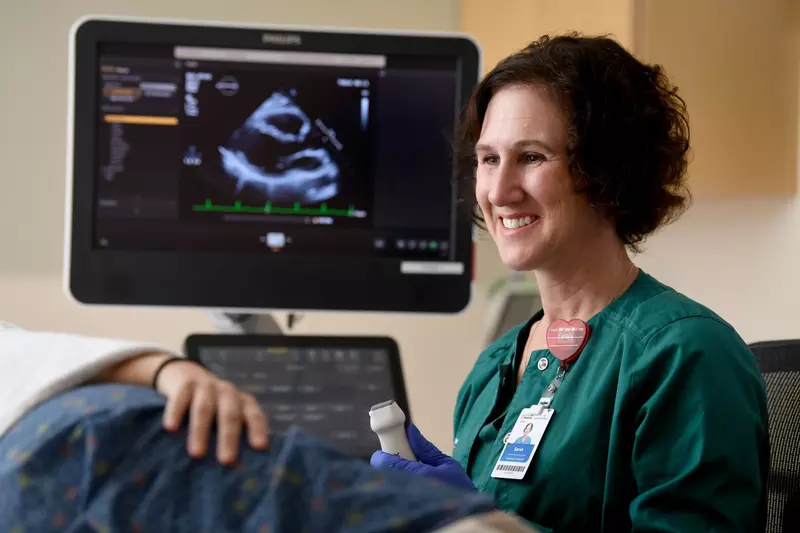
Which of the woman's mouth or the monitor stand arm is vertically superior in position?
the woman's mouth

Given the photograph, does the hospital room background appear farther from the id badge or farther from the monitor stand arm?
the id badge

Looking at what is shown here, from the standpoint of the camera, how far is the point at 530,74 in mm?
1465

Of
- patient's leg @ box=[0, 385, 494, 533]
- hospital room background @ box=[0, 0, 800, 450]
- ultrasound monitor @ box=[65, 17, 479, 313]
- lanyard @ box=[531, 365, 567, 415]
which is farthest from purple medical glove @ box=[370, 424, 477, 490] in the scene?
hospital room background @ box=[0, 0, 800, 450]

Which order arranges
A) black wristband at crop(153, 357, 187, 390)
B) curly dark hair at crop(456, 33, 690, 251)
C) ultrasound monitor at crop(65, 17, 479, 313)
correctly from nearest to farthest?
1. black wristband at crop(153, 357, 187, 390)
2. curly dark hair at crop(456, 33, 690, 251)
3. ultrasound monitor at crop(65, 17, 479, 313)

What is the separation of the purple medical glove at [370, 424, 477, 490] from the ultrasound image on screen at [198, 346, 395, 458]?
0.60 m

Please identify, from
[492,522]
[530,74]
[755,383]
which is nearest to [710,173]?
[530,74]

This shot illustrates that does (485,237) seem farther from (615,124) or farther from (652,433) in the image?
(652,433)

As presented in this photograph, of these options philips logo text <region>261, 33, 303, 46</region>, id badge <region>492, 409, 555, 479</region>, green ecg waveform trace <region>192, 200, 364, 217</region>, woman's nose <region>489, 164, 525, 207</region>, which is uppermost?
philips logo text <region>261, 33, 303, 46</region>

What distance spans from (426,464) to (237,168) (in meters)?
1.01

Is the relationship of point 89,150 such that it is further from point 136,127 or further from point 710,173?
point 710,173

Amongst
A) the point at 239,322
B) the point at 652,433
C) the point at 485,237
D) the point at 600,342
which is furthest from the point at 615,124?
the point at 485,237

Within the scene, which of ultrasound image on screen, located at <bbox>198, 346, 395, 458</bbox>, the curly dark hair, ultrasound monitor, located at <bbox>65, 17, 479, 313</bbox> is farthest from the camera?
ultrasound monitor, located at <bbox>65, 17, 479, 313</bbox>

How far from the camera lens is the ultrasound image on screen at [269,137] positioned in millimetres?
2125

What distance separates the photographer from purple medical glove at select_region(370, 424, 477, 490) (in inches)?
48.9
